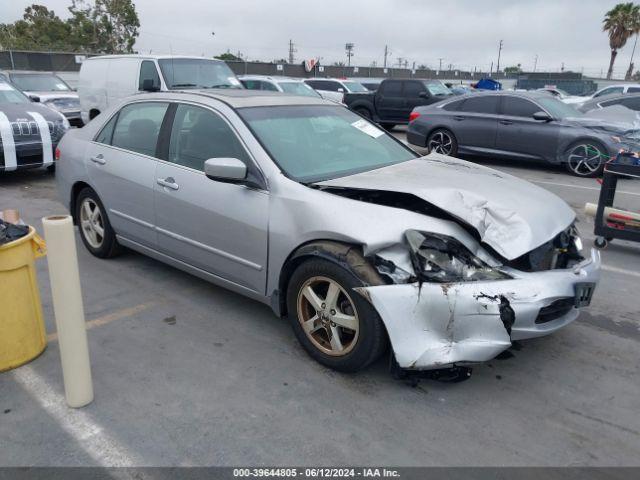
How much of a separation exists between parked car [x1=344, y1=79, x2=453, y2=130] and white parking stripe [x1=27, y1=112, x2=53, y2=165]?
948cm

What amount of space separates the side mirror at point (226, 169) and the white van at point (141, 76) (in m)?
7.60

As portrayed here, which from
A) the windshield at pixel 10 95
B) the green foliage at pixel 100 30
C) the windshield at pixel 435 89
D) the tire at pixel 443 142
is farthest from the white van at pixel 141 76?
the green foliage at pixel 100 30

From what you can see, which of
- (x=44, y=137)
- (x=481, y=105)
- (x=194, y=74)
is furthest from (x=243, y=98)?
(x=481, y=105)

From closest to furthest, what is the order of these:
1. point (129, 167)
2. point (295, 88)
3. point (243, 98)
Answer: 1. point (243, 98)
2. point (129, 167)
3. point (295, 88)

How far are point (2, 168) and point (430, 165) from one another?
7.01 meters

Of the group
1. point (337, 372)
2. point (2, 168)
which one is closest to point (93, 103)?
point (2, 168)

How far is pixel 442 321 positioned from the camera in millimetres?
2820

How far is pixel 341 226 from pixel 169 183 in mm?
1678

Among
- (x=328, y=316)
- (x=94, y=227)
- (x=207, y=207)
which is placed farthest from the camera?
(x=94, y=227)

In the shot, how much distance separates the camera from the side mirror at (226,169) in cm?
344

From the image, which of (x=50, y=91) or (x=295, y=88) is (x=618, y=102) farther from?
(x=50, y=91)

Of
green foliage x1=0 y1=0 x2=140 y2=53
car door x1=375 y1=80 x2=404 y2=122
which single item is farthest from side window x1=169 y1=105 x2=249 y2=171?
green foliage x1=0 y1=0 x2=140 y2=53

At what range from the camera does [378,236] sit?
9.66ft

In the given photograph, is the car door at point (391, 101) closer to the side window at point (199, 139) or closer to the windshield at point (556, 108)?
the windshield at point (556, 108)
